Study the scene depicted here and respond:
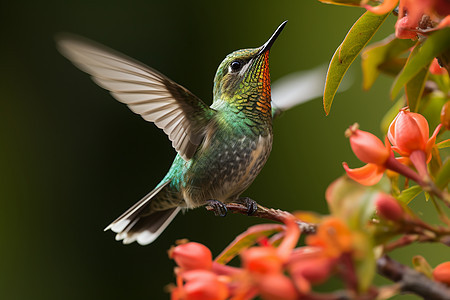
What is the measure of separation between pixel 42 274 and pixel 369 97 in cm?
219

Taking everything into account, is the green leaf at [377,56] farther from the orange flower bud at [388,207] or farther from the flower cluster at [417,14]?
→ the orange flower bud at [388,207]

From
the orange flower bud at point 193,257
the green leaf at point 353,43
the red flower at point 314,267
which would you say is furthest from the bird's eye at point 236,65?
the red flower at point 314,267

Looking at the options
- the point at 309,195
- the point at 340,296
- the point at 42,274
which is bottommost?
the point at 42,274

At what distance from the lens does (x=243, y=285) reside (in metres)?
0.48

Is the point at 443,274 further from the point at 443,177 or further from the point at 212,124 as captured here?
the point at 212,124

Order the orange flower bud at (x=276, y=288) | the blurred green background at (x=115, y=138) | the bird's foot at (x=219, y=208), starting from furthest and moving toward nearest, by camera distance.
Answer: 1. the blurred green background at (x=115, y=138)
2. the bird's foot at (x=219, y=208)
3. the orange flower bud at (x=276, y=288)

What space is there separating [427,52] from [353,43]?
168 mm

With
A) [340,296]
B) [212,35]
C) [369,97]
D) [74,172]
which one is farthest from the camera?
[212,35]

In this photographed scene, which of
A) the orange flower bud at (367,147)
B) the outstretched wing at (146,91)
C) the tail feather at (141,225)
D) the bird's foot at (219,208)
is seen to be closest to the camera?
the orange flower bud at (367,147)

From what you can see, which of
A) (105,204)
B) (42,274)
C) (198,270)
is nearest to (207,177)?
(198,270)

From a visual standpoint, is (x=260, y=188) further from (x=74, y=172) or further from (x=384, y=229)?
(x=384, y=229)

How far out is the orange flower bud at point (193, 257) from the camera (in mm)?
574

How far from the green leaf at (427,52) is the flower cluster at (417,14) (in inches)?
0.6

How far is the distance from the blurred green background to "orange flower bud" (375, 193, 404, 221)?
7.80ft
